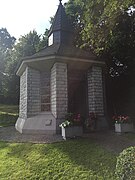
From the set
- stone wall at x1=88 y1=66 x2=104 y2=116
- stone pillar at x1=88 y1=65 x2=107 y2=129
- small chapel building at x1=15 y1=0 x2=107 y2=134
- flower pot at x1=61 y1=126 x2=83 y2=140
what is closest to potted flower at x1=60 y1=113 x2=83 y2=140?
flower pot at x1=61 y1=126 x2=83 y2=140

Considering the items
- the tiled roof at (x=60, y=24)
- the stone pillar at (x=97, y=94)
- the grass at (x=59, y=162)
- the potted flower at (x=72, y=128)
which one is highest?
the tiled roof at (x=60, y=24)

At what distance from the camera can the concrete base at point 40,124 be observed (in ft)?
41.5

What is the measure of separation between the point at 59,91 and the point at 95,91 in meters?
2.42

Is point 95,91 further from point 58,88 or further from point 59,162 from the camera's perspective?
point 59,162

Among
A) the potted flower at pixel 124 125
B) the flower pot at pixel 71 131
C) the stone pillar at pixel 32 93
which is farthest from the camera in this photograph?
the stone pillar at pixel 32 93

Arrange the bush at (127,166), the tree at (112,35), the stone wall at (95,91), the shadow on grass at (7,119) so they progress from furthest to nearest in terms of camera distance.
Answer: the shadow on grass at (7,119) < the stone wall at (95,91) < the tree at (112,35) < the bush at (127,166)

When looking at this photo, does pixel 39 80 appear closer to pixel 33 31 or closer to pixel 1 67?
pixel 33 31

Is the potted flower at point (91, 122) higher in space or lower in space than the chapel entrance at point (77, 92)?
lower

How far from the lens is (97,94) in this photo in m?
14.3

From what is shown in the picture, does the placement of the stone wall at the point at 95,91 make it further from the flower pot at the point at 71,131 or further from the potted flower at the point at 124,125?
the flower pot at the point at 71,131

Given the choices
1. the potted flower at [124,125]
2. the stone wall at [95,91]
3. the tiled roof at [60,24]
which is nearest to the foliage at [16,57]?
the tiled roof at [60,24]

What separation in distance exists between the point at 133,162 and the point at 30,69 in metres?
10.7

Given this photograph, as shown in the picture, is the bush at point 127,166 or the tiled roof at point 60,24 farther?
the tiled roof at point 60,24

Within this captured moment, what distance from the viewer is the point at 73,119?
1103 cm
